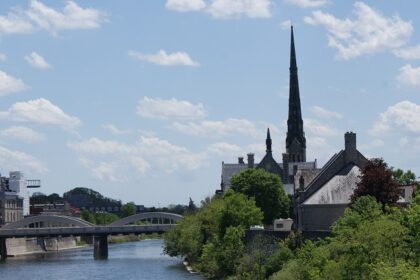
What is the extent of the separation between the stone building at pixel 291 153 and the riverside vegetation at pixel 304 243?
24.3 meters

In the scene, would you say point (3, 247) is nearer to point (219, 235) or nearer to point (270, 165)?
point (270, 165)

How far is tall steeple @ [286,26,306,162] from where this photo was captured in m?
154

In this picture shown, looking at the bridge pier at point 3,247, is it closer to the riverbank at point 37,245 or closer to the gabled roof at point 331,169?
the riverbank at point 37,245

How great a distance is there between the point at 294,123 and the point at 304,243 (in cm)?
10038

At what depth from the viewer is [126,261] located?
115188mm

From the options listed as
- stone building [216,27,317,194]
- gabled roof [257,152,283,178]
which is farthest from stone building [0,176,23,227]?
gabled roof [257,152,283,178]

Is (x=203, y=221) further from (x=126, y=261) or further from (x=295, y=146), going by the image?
(x=295, y=146)

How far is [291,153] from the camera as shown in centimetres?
15388

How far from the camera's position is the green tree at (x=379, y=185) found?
61.1m

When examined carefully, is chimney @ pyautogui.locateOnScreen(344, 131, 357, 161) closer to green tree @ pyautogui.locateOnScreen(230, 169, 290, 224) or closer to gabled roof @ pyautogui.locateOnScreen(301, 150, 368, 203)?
gabled roof @ pyautogui.locateOnScreen(301, 150, 368, 203)

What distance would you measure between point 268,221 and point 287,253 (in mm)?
35372

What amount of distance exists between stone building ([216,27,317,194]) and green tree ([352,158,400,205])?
224 feet

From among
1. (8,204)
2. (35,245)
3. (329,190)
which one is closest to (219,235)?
(329,190)

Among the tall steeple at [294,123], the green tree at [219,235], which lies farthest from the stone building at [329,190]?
the tall steeple at [294,123]
